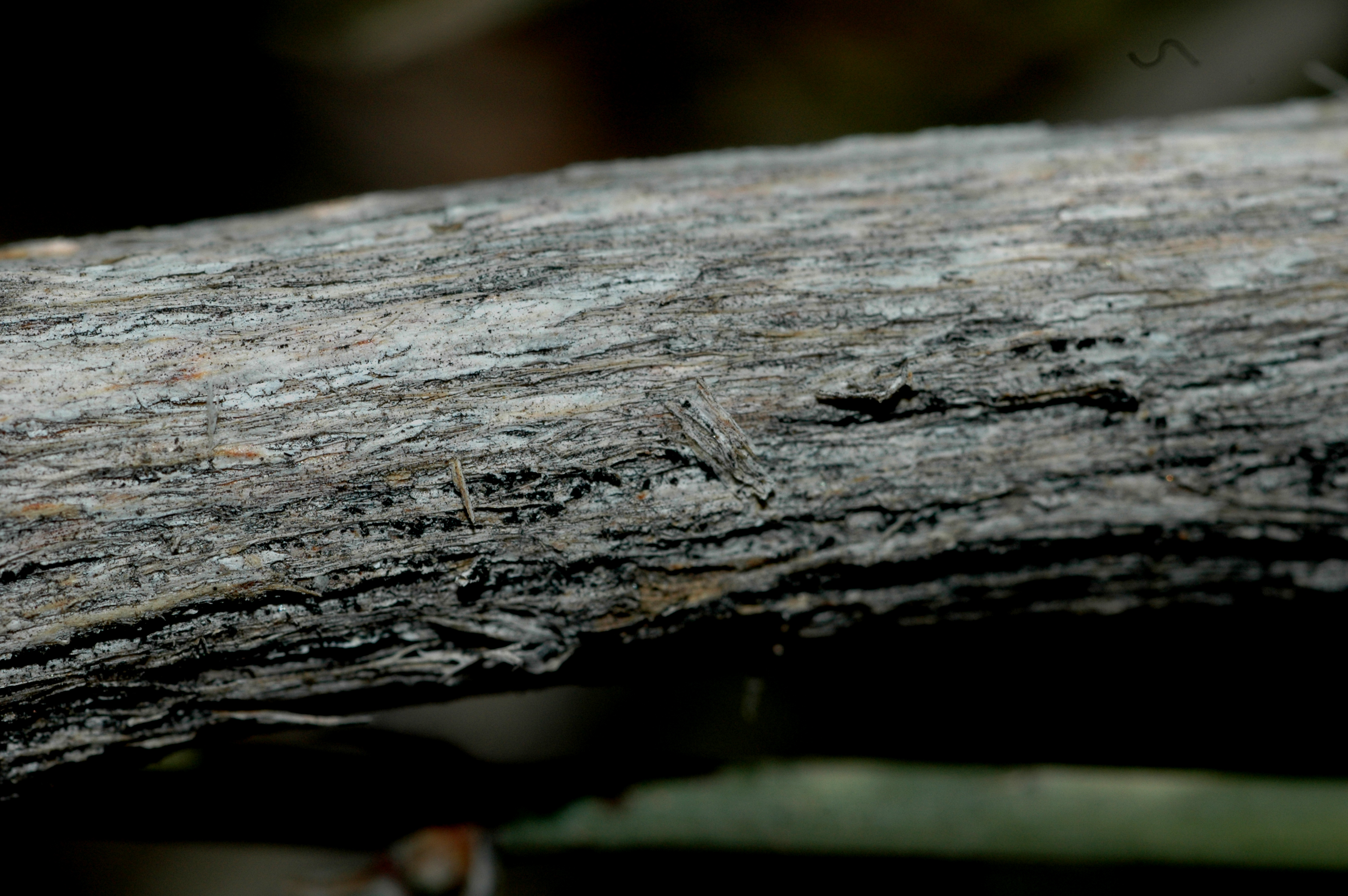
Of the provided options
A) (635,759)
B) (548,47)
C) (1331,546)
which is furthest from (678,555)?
(548,47)

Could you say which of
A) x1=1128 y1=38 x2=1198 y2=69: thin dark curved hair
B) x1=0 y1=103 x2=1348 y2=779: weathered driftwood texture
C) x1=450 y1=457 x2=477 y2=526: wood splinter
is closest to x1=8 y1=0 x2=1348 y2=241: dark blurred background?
x1=1128 y1=38 x2=1198 y2=69: thin dark curved hair

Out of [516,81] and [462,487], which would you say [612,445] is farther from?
[516,81]

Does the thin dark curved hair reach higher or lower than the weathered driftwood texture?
higher

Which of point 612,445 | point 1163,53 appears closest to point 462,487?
point 612,445

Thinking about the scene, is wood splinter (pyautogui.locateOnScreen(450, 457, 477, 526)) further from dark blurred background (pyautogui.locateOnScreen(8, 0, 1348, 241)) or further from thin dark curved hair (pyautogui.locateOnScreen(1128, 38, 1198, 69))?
thin dark curved hair (pyautogui.locateOnScreen(1128, 38, 1198, 69))

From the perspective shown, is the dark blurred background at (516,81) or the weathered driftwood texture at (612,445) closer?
the weathered driftwood texture at (612,445)

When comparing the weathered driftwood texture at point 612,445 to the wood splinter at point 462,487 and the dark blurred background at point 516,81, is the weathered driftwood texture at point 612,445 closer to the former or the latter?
the wood splinter at point 462,487

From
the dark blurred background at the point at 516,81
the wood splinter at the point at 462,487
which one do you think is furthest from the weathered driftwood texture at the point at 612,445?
the dark blurred background at the point at 516,81
